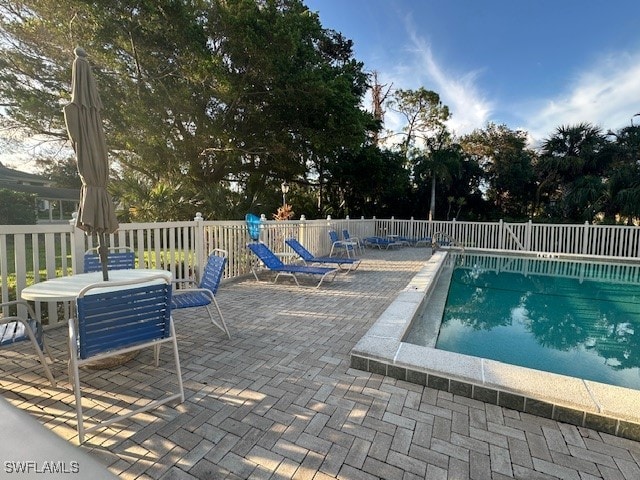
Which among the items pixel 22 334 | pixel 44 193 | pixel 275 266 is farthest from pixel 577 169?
pixel 44 193

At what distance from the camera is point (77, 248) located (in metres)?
3.89

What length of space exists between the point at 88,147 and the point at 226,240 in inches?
139

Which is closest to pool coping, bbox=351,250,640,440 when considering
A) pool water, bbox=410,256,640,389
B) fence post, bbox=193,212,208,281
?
pool water, bbox=410,256,640,389

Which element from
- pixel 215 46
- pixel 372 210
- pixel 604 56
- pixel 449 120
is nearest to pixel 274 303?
pixel 215 46

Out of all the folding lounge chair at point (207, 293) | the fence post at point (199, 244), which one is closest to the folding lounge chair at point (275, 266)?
the fence post at point (199, 244)

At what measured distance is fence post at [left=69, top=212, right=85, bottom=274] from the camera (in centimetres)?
385

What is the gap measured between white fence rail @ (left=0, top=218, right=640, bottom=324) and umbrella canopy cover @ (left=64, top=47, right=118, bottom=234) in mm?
946

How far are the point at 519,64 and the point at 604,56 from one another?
3.75 m

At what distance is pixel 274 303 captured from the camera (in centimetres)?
496

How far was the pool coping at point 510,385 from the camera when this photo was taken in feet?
6.89

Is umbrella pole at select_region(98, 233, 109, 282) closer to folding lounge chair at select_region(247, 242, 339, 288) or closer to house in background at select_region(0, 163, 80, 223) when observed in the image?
folding lounge chair at select_region(247, 242, 339, 288)

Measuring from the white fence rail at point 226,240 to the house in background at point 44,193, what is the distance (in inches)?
490

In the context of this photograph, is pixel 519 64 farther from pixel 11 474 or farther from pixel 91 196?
pixel 11 474

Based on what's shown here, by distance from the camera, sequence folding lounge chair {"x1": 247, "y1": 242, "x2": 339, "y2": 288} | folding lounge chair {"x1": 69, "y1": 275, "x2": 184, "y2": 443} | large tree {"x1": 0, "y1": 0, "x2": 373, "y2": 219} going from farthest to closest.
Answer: large tree {"x1": 0, "y1": 0, "x2": 373, "y2": 219} → folding lounge chair {"x1": 247, "y1": 242, "x2": 339, "y2": 288} → folding lounge chair {"x1": 69, "y1": 275, "x2": 184, "y2": 443}
